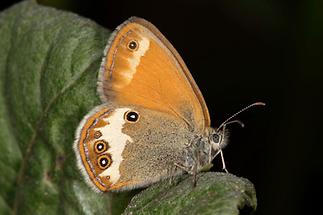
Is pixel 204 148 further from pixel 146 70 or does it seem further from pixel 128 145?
pixel 146 70

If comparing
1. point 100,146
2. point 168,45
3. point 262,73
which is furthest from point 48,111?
point 262,73

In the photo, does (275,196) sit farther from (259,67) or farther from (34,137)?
(34,137)

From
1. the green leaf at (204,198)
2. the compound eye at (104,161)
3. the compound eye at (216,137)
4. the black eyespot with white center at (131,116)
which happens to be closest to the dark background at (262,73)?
the compound eye at (216,137)

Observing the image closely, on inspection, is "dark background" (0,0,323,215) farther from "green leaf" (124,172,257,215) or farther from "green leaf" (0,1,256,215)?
"green leaf" (124,172,257,215)

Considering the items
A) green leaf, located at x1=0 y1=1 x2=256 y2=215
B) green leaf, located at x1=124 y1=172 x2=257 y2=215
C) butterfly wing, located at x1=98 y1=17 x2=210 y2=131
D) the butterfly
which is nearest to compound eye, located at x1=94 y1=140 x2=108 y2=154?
the butterfly

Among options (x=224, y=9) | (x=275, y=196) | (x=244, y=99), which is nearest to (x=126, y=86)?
(x=275, y=196)
